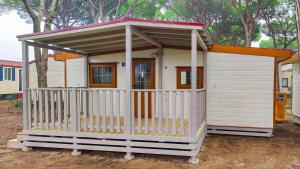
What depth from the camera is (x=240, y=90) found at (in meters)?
6.41

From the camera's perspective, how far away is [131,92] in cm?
462

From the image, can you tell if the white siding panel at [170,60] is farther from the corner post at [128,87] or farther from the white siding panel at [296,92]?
the white siding panel at [296,92]

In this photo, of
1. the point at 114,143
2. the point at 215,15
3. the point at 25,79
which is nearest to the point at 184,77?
the point at 114,143

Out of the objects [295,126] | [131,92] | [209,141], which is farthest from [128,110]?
[295,126]

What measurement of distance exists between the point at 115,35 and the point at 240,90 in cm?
333

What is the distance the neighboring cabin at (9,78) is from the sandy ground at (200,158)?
12.2m

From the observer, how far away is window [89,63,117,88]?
7.14 m

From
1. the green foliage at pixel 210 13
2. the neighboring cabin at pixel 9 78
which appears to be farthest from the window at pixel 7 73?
the green foliage at pixel 210 13

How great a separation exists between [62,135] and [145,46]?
310 cm

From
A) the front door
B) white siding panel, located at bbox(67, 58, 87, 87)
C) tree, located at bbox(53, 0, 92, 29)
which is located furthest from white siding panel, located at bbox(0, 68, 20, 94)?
the front door

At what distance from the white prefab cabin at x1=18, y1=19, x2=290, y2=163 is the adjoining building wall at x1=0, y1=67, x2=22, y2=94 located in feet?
36.4

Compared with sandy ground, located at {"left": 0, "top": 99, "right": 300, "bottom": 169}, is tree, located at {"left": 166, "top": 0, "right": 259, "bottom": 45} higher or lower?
higher

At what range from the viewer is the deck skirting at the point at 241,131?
251 inches

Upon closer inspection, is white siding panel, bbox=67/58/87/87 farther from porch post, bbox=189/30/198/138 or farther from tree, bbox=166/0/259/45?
tree, bbox=166/0/259/45
